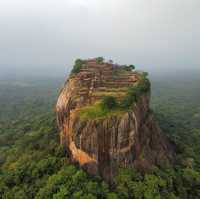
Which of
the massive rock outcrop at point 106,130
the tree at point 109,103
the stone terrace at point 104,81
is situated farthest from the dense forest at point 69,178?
the stone terrace at point 104,81

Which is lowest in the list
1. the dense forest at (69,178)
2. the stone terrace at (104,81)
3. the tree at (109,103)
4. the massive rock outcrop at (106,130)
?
the dense forest at (69,178)

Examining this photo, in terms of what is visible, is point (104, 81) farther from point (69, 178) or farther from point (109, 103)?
point (69, 178)

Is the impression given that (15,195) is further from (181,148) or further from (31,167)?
(181,148)

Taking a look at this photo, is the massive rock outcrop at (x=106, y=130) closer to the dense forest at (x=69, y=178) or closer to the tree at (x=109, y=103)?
the tree at (x=109, y=103)

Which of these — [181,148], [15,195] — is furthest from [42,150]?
[181,148]

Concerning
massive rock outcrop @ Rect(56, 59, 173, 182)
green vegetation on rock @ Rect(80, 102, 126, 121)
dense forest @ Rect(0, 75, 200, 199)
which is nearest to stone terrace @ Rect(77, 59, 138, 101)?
massive rock outcrop @ Rect(56, 59, 173, 182)

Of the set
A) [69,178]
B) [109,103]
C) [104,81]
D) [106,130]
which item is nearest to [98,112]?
[109,103]

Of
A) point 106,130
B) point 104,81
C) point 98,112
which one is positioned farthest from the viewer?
point 104,81

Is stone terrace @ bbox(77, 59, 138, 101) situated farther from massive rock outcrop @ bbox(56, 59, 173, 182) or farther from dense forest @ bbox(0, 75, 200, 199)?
dense forest @ bbox(0, 75, 200, 199)
